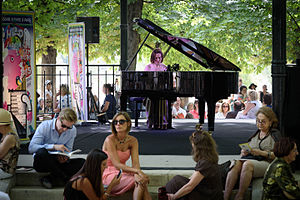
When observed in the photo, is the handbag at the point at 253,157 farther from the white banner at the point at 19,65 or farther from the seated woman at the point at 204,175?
the white banner at the point at 19,65

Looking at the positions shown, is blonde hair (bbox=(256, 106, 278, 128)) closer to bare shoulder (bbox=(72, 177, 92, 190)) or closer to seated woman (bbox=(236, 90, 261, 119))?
bare shoulder (bbox=(72, 177, 92, 190))

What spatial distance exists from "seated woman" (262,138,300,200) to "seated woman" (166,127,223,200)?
0.49m

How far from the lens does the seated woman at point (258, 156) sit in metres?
5.80

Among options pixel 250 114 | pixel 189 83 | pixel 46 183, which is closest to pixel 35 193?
pixel 46 183

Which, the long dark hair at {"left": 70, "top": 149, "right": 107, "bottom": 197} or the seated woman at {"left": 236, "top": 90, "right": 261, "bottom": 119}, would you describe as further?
the seated woman at {"left": 236, "top": 90, "right": 261, "bottom": 119}

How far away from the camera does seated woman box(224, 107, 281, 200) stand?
5.80m

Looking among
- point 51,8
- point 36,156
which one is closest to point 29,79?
point 36,156

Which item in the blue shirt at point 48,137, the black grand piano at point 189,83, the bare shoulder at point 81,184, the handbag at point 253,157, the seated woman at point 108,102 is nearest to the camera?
the bare shoulder at point 81,184

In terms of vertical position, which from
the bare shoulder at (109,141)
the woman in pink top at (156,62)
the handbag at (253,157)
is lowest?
the handbag at (253,157)

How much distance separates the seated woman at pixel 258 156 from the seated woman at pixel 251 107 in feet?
22.5

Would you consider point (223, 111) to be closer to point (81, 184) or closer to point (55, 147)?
point (55, 147)

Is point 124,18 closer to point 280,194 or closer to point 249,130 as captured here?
point 249,130

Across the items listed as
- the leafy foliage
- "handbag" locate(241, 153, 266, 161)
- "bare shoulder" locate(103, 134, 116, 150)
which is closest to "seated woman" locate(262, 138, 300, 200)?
"handbag" locate(241, 153, 266, 161)

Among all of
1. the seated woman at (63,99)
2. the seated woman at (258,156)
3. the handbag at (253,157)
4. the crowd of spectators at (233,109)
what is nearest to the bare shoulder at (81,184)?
the seated woman at (258,156)
